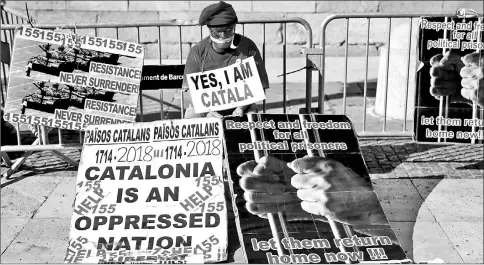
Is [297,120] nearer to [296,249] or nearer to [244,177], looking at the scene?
[244,177]

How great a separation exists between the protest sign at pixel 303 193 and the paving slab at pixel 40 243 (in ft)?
5.19

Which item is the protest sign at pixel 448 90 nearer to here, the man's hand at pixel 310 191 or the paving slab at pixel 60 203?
the man's hand at pixel 310 191

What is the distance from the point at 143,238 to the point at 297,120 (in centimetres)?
156

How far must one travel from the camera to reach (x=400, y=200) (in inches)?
264

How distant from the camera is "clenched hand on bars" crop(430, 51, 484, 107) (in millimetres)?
6781

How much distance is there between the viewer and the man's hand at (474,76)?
6.79 m

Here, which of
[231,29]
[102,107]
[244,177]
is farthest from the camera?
[102,107]

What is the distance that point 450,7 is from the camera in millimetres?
12336

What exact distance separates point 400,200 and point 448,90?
3.77 feet

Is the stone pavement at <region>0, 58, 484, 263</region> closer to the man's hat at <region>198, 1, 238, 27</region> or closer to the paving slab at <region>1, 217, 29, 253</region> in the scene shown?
the paving slab at <region>1, 217, 29, 253</region>

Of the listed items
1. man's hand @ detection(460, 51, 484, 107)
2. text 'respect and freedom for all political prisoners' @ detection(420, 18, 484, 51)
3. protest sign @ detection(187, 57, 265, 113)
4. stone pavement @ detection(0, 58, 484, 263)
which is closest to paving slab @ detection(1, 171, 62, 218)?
stone pavement @ detection(0, 58, 484, 263)

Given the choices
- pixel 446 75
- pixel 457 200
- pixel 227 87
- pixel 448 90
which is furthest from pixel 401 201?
pixel 227 87

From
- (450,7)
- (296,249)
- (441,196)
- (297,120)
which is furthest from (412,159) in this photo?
(450,7)

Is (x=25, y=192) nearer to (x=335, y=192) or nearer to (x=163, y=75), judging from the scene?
(x=163, y=75)
